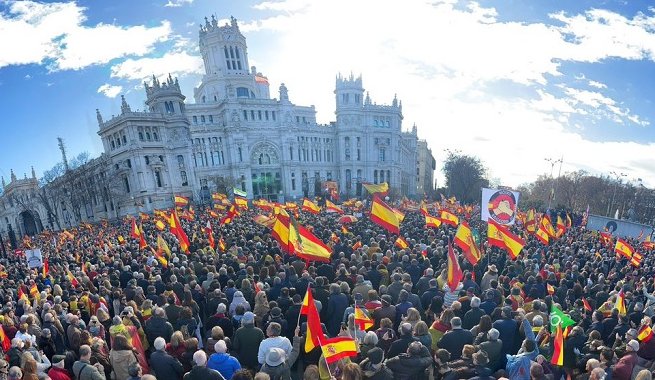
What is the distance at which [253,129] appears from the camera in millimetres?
62094

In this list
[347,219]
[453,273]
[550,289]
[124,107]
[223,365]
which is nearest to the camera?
[223,365]

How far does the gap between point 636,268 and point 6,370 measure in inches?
712

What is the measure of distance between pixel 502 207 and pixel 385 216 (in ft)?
13.7

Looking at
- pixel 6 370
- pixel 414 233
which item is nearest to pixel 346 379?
pixel 6 370

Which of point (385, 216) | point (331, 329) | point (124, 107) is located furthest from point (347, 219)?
point (124, 107)

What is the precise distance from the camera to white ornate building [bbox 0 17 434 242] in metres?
51.6

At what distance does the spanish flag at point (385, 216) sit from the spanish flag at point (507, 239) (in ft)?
10.1

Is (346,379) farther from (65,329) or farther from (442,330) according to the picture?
(65,329)

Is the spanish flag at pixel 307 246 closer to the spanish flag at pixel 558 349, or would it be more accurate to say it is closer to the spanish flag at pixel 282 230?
the spanish flag at pixel 282 230

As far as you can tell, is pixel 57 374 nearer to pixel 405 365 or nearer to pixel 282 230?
pixel 405 365

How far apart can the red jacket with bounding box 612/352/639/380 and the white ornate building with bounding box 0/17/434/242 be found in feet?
171

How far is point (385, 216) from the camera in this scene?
13.0 meters

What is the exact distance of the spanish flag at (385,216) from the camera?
41.9 feet

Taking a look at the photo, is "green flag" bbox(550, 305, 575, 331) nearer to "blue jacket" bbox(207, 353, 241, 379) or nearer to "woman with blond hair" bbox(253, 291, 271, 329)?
"woman with blond hair" bbox(253, 291, 271, 329)
